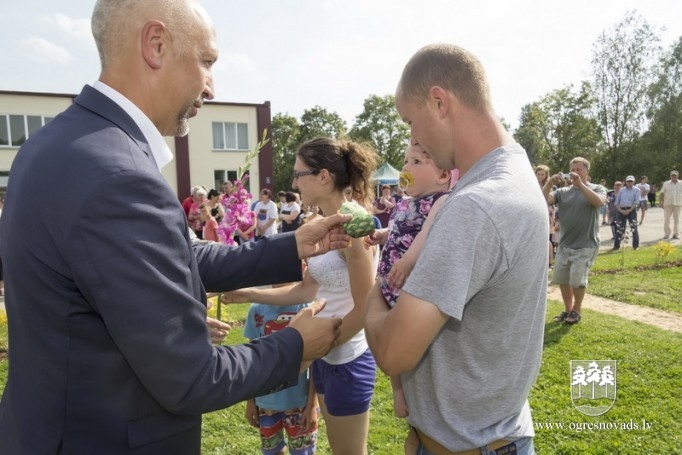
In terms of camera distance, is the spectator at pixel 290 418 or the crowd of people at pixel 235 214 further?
the crowd of people at pixel 235 214

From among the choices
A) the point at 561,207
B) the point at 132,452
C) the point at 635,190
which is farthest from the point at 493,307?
the point at 635,190

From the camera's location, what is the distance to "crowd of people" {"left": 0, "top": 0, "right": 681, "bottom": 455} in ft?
4.11

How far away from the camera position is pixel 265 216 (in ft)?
44.8

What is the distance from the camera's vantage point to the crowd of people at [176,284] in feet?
4.11

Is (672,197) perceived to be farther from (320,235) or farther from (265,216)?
(320,235)

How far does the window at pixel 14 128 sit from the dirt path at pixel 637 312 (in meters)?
26.7

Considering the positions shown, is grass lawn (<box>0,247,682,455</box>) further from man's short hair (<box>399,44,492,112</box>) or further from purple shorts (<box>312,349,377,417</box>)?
man's short hair (<box>399,44,492,112</box>)

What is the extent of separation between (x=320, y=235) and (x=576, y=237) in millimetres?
5899

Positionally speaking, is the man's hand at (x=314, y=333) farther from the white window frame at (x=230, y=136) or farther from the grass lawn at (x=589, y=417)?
the white window frame at (x=230, y=136)

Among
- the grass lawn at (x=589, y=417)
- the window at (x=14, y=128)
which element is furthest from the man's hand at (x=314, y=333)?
the window at (x=14, y=128)

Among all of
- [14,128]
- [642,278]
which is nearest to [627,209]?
[642,278]

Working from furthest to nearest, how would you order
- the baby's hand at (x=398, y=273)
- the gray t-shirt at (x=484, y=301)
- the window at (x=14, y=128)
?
the window at (x=14, y=128) < the baby's hand at (x=398, y=273) < the gray t-shirt at (x=484, y=301)

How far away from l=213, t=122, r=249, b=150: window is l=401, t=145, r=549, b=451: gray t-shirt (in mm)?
29014

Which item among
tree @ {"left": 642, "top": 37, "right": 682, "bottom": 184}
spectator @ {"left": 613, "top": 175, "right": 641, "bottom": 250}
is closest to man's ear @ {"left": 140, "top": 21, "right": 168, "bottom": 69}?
spectator @ {"left": 613, "top": 175, "right": 641, "bottom": 250}
